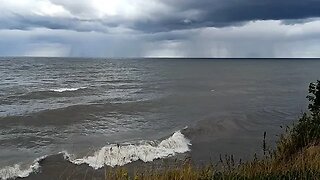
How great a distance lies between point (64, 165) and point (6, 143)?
539 cm

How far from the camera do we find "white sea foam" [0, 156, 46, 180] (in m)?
14.0

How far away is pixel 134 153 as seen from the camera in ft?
54.2

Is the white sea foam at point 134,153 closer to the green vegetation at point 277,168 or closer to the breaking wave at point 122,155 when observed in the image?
the breaking wave at point 122,155

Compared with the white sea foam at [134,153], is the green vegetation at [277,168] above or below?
above

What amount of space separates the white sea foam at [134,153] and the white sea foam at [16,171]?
158 centimetres

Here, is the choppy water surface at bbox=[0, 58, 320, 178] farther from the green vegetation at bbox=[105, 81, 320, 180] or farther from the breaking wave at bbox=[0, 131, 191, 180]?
the green vegetation at bbox=[105, 81, 320, 180]

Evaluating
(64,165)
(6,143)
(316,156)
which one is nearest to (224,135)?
(64,165)

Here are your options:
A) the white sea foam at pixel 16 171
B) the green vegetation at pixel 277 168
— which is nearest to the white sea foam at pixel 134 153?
the white sea foam at pixel 16 171

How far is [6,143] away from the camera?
1909 cm

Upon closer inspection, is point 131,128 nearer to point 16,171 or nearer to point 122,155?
point 122,155

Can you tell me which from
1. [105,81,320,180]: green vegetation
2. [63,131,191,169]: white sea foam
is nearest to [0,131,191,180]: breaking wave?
[63,131,191,169]: white sea foam

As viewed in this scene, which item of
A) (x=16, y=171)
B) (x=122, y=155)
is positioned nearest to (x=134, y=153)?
(x=122, y=155)

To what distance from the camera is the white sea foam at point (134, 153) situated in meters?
15.5

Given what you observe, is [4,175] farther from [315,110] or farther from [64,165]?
[315,110]
